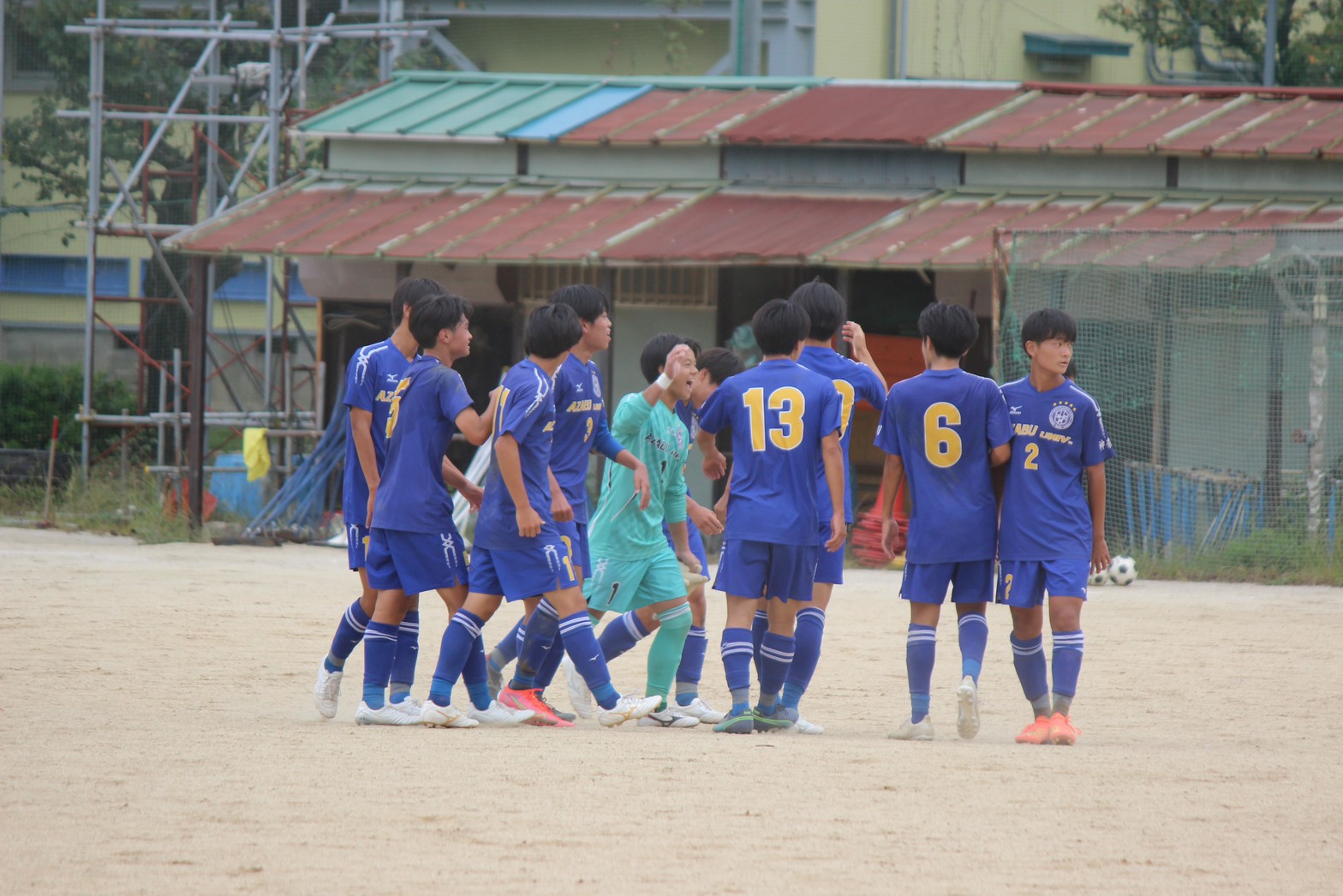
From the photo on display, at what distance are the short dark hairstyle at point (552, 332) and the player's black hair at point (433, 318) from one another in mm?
341

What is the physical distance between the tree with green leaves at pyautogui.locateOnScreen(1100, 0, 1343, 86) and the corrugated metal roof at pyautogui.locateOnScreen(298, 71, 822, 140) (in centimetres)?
1068

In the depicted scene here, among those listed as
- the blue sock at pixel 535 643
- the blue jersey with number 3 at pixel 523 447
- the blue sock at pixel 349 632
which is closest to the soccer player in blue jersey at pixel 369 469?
the blue sock at pixel 349 632

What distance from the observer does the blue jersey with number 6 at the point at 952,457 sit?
→ 625 centimetres

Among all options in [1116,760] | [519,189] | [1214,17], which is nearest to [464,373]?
[519,189]

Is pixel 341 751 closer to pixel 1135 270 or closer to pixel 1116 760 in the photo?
pixel 1116 760

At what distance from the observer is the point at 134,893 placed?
398 cm

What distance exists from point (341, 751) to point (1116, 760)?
282 centimetres

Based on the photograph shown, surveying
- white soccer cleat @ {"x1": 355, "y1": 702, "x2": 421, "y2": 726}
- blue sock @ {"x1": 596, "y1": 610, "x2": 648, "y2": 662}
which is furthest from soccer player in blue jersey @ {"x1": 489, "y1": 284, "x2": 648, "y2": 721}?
white soccer cleat @ {"x1": 355, "y1": 702, "x2": 421, "y2": 726}

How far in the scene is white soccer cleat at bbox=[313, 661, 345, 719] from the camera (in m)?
6.52

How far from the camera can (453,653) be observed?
6.23m

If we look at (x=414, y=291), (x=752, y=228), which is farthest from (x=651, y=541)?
(x=752, y=228)

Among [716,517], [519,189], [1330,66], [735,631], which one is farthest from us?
[1330,66]

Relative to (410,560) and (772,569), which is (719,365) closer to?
(772,569)

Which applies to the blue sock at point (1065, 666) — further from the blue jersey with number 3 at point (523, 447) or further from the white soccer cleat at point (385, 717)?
the white soccer cleat at point (385, 717)
